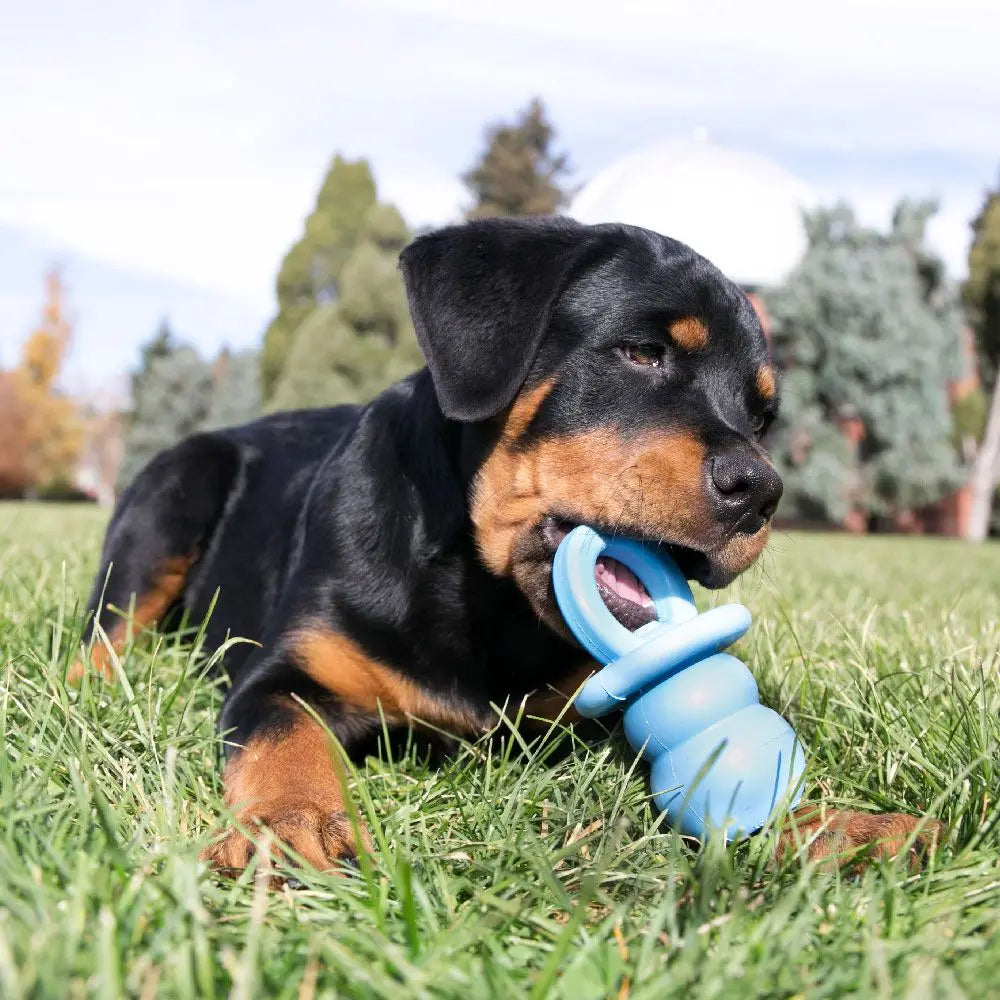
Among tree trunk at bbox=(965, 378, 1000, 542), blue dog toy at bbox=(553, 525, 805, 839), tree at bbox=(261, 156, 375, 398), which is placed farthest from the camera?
tree at bbox=(261, 156, 375, 398)

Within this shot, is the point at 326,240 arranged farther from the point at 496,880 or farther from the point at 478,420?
the point at 496,880

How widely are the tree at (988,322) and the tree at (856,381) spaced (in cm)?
285

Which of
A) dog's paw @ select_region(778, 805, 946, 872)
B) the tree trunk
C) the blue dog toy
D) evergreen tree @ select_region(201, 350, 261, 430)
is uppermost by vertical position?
the blue dog toy

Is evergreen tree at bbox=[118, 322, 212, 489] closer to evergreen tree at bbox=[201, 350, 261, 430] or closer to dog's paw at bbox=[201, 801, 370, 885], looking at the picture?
evergreen tree at bbox=[201, 350, 261, 430]

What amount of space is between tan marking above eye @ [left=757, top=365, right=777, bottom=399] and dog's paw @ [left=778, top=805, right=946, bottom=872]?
113cm

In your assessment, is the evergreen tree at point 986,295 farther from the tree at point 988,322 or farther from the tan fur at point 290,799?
the tan fur at point 290,799

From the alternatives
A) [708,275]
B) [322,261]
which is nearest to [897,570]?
[708,275]

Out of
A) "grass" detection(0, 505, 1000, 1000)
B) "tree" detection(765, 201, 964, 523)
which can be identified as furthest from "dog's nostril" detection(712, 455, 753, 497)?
"tree" detection(765, 201, 964, 523)

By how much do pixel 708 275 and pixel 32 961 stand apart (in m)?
2.17

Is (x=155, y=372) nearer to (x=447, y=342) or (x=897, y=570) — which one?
(x=897, y=570)

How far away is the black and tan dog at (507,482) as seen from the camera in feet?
7.45

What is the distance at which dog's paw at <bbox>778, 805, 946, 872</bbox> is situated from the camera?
1.71 metres

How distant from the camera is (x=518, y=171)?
112 ft

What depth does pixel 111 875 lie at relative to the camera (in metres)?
1.41
